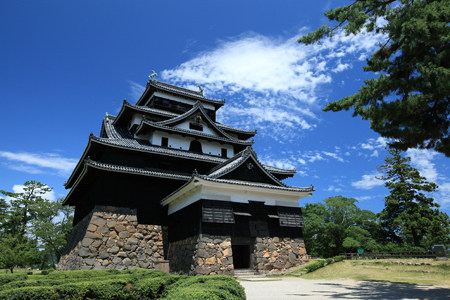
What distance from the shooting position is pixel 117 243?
53.3 feet

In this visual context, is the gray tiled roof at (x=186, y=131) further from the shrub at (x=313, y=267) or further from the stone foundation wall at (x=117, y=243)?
the shrub at (x=313, y=267)

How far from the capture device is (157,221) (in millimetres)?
18125

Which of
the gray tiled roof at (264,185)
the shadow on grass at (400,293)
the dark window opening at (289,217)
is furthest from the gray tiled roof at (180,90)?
the shadow on grass at (400,293)

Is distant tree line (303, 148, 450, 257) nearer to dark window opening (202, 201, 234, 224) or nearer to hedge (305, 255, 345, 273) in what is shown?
hedge (305, 255, 345, 273)

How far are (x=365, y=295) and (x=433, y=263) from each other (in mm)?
7904

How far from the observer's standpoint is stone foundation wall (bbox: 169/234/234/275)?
13867 mm

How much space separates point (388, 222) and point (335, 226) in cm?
563

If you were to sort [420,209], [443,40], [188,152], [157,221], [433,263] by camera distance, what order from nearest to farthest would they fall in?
[443,40] → [433,263] → [157,221] → [188,152] → [420,209]

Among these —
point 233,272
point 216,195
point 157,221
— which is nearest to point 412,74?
point 216,195

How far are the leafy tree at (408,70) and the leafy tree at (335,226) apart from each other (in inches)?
1054

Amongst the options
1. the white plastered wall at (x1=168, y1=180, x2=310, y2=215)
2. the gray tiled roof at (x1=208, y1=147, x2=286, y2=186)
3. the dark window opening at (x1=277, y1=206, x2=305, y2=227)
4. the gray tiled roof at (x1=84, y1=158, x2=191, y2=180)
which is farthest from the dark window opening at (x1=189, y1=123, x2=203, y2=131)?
the dark window opening at (x1=277, y1=206, x2=305, y2=227)

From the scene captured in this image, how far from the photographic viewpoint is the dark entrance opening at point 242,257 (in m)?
17.2

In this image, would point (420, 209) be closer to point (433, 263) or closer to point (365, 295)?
point (433, 263)

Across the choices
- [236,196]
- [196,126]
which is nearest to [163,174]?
[236,196]
